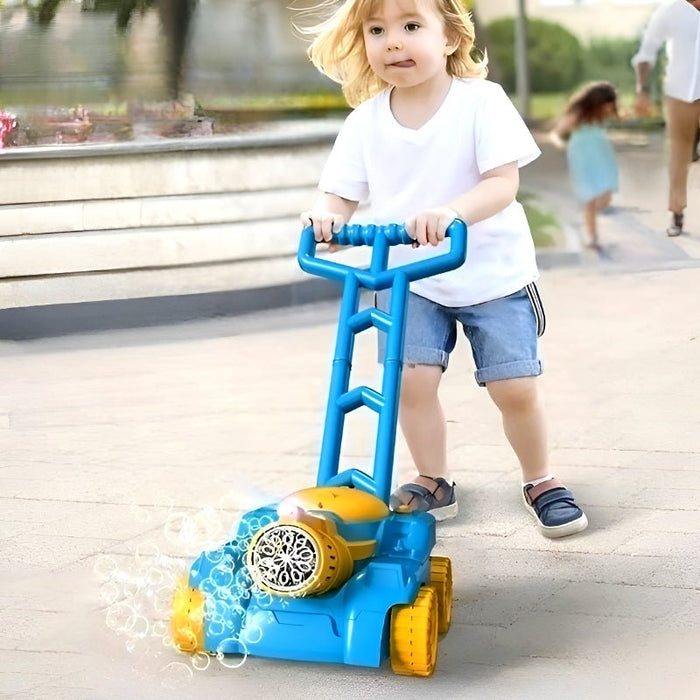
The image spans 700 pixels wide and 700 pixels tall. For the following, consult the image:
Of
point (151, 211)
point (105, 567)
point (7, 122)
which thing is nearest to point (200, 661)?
point (105, 567)

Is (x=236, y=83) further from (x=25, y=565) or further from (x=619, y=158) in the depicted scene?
(x=25, y=565)

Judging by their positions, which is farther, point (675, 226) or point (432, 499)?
point (675, 226)

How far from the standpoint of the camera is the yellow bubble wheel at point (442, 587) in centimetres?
125

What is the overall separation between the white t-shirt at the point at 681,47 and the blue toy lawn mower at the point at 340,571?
5.60 ft

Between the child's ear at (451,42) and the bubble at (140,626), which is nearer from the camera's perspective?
the bubble at (140,626)

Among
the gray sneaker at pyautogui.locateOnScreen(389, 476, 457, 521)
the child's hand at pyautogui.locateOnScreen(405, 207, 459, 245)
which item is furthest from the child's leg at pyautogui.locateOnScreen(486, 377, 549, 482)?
the child's hand at pyautogui.locateOnScreen(405, 207, 459, 245)

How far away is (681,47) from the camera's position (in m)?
2.86

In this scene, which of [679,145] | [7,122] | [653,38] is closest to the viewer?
[7,122]

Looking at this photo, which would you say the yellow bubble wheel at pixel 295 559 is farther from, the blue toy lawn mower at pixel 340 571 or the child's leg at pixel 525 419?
the child's leg at pixel 525 419

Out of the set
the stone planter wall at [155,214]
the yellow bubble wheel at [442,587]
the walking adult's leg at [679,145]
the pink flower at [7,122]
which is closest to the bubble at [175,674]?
the yellow bubble wheel at [442,587]

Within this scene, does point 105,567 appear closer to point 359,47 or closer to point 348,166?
point 348,166

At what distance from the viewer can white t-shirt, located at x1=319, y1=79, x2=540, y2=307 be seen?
1.41 m

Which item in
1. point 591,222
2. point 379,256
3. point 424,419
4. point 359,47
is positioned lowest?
point 591,222

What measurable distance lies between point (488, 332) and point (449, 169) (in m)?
0.20
